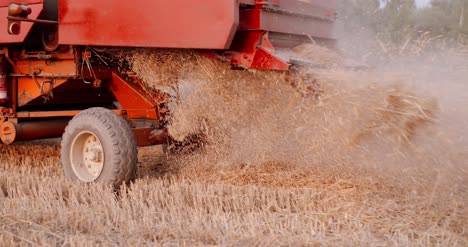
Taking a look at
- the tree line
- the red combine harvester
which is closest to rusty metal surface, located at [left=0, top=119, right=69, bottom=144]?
the red combine harvester

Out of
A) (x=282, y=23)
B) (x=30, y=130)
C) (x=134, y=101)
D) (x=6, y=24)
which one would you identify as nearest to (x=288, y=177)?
(x=282, y=23)

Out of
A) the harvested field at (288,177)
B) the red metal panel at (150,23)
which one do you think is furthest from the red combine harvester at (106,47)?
the harvested field at (288,177)

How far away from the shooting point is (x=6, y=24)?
5.12m

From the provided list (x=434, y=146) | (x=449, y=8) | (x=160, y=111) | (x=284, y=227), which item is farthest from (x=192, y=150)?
(x=449, y=8)

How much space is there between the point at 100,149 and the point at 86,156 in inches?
7.7

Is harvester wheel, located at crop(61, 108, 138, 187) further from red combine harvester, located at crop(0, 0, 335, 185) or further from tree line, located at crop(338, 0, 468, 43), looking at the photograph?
tree line, located at crop(338, 0, 468, 43)

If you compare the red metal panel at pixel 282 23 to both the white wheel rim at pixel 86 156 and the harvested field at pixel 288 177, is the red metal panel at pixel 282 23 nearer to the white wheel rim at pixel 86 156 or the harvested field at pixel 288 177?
the harvested field at pixel 288 177

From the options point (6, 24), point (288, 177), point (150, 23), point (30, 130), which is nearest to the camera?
point (150, 23)

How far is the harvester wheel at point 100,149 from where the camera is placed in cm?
439

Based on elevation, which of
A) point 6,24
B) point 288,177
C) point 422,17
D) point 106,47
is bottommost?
point 288,177

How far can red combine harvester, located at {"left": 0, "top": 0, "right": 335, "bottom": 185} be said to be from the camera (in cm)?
414

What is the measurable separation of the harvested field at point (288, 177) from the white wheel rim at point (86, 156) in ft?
0.72

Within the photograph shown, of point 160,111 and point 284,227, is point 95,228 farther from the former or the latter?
point 160,111

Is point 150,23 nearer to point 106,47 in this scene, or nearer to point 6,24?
point 106,47
